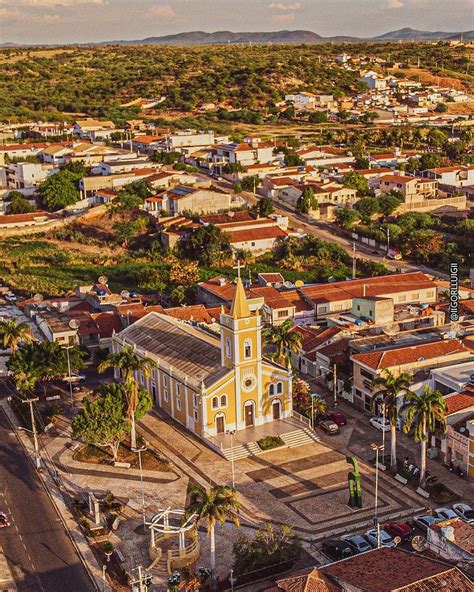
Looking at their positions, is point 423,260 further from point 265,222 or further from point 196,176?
point 196,176

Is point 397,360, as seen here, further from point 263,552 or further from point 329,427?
point 263,552

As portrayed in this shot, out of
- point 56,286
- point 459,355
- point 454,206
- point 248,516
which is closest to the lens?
point 248,516

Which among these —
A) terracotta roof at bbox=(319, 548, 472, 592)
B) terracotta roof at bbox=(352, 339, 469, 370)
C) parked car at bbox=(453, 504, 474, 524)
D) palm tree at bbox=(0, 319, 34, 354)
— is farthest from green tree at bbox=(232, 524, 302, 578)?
palm tree at bbox=(0, 319, 34, 354)

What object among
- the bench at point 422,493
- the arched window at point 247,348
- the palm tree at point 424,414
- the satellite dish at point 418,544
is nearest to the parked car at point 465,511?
the bench at point 422,493

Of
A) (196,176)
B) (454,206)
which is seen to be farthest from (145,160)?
(454,206)

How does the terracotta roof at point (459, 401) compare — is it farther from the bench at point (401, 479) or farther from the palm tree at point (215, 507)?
the palm tree at point (215, 507)

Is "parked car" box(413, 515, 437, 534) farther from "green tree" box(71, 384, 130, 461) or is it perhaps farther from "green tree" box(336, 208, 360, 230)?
"green tree" box(336, 208, 360, 230)

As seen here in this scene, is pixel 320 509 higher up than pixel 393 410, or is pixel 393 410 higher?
pixel 393 410
